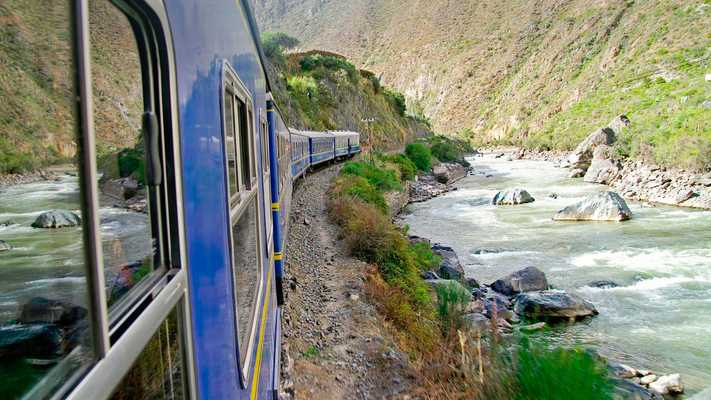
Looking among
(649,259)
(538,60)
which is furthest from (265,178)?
(538,60)

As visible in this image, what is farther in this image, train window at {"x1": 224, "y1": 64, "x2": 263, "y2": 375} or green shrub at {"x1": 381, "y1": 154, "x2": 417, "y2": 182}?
green shrub at {"x1": 381, "y1": 154, "x2": 417, "y2": 182}

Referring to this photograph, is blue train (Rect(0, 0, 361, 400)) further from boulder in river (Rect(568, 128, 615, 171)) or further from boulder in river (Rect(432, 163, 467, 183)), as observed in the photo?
boulder in river (Rect(568, 128, 615, 171))

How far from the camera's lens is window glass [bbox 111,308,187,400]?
1.00 metres

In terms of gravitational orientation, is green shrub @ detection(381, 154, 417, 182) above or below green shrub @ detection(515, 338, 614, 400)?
above

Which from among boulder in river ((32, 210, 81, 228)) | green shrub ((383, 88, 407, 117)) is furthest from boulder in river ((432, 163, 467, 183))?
boulder in river ((32, 210, 81, 228))

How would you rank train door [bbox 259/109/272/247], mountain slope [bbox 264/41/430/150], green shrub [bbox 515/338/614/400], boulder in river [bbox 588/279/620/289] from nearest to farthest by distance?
green shrub [bbox 515/338/614/400]
train door [bbox 259/109/272/247]
boulder in river [bbox 588/279/620/289]
mountain slope [bbox 264/41/430/150]

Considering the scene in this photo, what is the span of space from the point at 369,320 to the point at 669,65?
52690 millimetres

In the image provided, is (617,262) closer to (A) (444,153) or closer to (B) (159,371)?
(B) (159,371)

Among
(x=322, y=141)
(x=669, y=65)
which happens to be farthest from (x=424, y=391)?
(x=669, y=65)

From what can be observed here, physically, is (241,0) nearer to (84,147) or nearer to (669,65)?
(84,147)

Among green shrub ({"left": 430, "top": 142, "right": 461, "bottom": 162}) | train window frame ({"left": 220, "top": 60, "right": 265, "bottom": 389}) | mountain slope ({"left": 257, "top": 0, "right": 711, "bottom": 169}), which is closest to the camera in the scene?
train window frame ({"left": 220, "top": 60, "right": 265, "bottom": 389})

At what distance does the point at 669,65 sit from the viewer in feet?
159

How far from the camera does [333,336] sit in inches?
263

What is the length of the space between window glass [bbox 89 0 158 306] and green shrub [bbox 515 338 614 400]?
3455 millimetres
